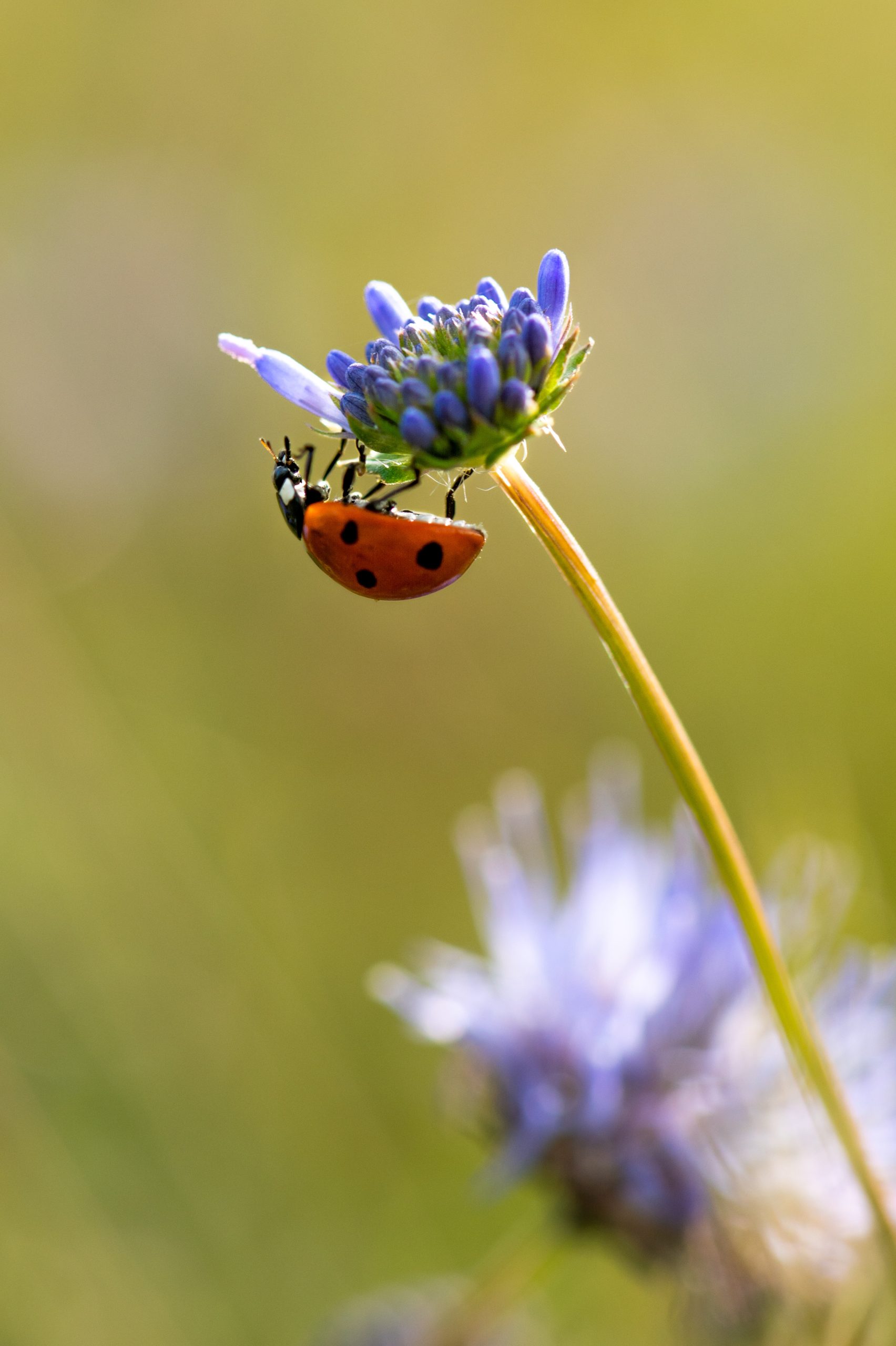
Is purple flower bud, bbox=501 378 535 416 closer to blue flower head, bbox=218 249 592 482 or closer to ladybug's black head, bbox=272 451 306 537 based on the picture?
blue flower head, bbox=218 249 592 482

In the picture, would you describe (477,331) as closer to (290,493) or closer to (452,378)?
(452,378)

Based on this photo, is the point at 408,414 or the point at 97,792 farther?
the point at 97,792

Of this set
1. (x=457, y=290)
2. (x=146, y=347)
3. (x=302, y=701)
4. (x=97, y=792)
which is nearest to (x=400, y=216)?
(x=457, y=290)

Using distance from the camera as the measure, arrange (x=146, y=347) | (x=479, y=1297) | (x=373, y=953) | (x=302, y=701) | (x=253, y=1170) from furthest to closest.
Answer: (x=146, y=347)
(x=302, y=701)
(x=373, y=953)
(x=253, y=1170)
(x=479, y=1297)

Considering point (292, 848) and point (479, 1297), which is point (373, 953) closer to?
point (292, 848)

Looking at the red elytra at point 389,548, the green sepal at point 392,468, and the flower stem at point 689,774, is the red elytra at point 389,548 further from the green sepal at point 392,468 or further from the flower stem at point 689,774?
the flower stem at point 689,774

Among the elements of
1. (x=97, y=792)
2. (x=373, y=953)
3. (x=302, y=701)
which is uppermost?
(x=97, y=792)

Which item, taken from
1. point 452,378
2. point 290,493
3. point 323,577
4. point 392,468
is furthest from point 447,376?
point 323,577
